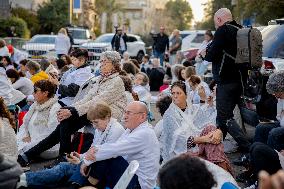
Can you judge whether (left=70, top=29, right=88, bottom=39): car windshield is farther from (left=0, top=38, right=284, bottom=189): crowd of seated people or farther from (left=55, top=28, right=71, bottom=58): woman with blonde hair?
(left=0, top=38, right=284, bottom=189): crowd of seated people

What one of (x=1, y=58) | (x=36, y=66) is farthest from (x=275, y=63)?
(x=1, y=58)

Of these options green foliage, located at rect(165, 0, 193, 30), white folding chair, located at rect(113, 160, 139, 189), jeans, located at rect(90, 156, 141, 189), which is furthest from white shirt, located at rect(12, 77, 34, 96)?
green foliage, located at rect(165, 0, 193, 30)

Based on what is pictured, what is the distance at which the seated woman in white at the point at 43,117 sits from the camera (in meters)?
9.27

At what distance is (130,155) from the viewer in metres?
6.51

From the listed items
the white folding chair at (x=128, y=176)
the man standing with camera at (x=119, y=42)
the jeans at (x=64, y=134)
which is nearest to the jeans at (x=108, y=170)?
the white folding chair at (x=128, y=176)

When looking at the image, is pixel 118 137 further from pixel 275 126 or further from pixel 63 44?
pixel 63 44

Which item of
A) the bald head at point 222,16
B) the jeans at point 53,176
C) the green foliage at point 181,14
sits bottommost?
the green foliage at point 181,14

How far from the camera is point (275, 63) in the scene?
29.7 feet

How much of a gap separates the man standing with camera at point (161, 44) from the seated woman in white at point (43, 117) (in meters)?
14.7

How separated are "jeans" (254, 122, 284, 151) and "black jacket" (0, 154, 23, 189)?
2.94 metres

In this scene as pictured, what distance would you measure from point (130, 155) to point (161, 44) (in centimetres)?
1772

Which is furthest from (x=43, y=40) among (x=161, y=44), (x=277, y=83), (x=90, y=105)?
(x=277, y=83)

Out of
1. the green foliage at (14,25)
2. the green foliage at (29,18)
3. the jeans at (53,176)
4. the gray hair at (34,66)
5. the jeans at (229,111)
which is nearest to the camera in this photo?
the jeans at (53,176)

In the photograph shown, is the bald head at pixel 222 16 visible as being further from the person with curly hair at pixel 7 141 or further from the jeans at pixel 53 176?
the person with curly hair at pixel 7 141
